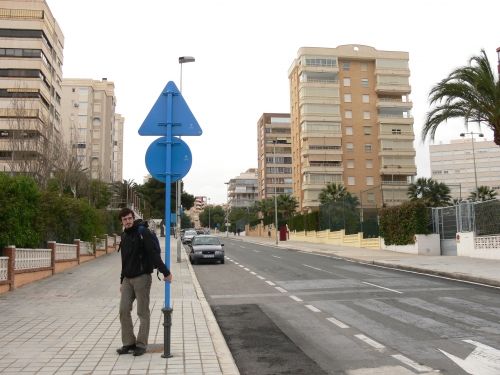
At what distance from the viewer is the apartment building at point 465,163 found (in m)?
136

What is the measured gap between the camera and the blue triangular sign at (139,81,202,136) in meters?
6.74

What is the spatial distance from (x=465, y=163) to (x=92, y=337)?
147300mm

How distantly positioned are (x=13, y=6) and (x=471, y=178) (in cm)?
12232

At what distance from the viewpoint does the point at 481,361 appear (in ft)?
19.7

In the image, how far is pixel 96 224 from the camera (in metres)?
27.7

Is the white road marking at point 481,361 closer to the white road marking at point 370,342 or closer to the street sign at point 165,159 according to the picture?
the white road marking at point 370,342

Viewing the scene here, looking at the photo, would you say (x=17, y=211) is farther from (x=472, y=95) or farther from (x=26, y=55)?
(x=26, y=55)

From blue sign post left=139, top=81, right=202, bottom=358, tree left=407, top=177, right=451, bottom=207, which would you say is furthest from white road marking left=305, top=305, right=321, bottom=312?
tree left=407, top=177, right=451, bottom=207

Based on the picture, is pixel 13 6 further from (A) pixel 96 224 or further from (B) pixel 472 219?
(B) pixel 472 219

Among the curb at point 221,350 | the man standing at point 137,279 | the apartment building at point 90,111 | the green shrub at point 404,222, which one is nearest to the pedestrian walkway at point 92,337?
the curb at point 221,350

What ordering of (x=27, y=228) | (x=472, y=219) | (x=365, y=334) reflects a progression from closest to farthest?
(x=365, y=334) → (x=27, y=228) → (x=472, y=219)

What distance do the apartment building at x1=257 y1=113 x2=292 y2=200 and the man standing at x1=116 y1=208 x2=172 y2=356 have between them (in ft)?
362

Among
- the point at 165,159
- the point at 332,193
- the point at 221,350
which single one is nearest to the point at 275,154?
the point at 332,193

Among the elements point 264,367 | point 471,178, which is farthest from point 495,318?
point 471,178
